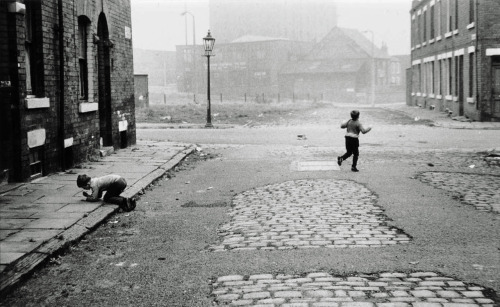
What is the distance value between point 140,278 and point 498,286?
300 centimetres

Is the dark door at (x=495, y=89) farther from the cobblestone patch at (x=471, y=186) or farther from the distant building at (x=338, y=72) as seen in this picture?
the distant building at (x=338, y=72)

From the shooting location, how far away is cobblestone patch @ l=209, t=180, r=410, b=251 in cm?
649

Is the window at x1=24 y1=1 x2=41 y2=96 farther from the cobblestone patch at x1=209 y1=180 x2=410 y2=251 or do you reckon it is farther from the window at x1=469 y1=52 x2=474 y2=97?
the window at x1=469 y1=52 x2=474 y2=97

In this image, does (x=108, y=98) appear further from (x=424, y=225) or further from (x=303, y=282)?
(x=303, y=282)

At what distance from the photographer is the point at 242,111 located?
38.4 m

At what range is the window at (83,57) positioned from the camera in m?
13.7

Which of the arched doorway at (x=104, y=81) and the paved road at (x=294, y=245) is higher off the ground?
the arched doorway at (x=104, y=81)

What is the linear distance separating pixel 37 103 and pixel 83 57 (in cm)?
349

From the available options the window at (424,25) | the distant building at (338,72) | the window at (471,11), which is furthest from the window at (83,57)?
the distant building at (338,72)

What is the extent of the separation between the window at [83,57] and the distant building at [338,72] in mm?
58134

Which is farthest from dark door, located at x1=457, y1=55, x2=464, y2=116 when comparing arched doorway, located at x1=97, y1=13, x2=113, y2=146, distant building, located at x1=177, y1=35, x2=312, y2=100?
distant building, located at x1=177, y1=35, x2=312, y2=100

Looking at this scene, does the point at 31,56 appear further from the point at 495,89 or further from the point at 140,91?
the point at 140,91

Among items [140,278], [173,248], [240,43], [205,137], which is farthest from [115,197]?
[240,43]

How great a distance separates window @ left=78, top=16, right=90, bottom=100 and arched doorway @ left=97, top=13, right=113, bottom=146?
1113 millimetres
